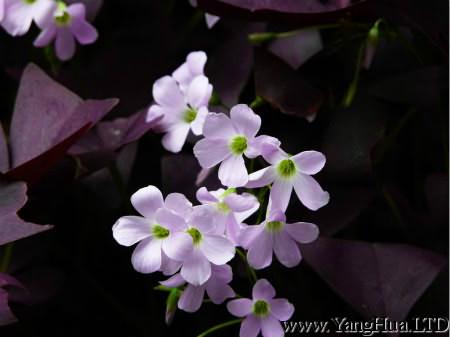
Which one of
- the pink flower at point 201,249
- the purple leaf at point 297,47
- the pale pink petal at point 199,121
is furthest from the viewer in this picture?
the purple leaf at point 297,47

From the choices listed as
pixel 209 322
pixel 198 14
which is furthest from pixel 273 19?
pixel 209 322

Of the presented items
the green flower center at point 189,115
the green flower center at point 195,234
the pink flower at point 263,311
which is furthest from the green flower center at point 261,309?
the green flower center at point 189,115

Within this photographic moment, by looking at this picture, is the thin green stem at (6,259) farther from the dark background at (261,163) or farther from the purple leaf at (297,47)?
the purple leaf at (297,47)

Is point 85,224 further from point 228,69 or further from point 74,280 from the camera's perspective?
point 228,69

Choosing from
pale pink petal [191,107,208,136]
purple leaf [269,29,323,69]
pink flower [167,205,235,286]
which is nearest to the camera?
pink flower [167,205,235,286]

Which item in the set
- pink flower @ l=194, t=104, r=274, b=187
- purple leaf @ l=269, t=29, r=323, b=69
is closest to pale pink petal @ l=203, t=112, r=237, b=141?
pink flower @ l=194, t=104, r=274, b=187

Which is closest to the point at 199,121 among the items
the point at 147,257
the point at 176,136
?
the point at 176,136

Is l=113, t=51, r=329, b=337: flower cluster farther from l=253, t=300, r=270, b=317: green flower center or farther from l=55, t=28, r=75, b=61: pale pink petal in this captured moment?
l=55, t=28, r=75, b=61: pale pink petal
